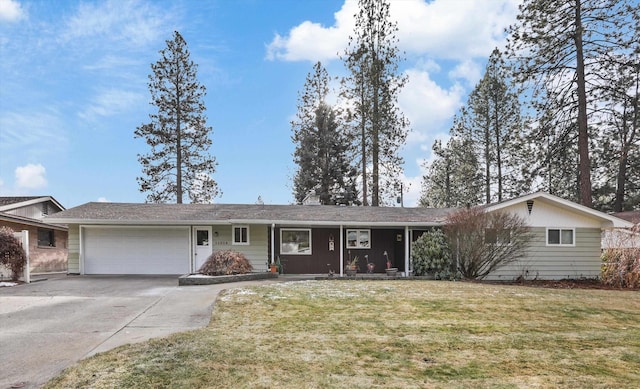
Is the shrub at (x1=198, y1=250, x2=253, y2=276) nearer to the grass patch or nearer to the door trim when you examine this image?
the door trim

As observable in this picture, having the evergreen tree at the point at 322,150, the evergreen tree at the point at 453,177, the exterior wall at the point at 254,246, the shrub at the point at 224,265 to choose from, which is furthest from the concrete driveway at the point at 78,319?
the evergreen tree at the point at 453,177

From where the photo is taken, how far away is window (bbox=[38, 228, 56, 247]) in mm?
21303

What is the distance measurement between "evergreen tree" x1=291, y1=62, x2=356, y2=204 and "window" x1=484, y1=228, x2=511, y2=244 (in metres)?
16.1

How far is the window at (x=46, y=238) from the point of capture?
69.9 ft

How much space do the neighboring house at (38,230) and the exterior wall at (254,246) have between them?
8.42m

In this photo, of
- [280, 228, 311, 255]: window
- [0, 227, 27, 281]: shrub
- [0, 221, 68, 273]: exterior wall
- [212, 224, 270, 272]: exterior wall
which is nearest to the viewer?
[0, 227, 27, 281]: shrub

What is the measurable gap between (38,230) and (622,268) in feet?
82.8

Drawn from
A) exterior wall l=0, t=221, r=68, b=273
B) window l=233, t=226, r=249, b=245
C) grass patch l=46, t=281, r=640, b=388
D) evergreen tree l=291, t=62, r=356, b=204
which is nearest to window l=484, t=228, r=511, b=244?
grass patch l=46, t=281, r=640, b=388

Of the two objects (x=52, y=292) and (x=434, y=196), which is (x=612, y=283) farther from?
(x=434, y=196)

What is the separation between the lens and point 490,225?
14469 millimetres

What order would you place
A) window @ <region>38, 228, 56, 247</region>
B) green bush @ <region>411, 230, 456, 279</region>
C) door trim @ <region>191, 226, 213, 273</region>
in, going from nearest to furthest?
green bush @ <region>411, 230, 456, 279</region>, door trim @ <region>191, 226, 213, 273</region>, window @ <region>38, 228, 56, 247</region>

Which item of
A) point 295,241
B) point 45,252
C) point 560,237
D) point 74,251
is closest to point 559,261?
point 560,237

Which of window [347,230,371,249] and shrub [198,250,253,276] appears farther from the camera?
window [347,230,371,249]

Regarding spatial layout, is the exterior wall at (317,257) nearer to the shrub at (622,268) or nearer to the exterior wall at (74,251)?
the exterior wall at (74,251)
